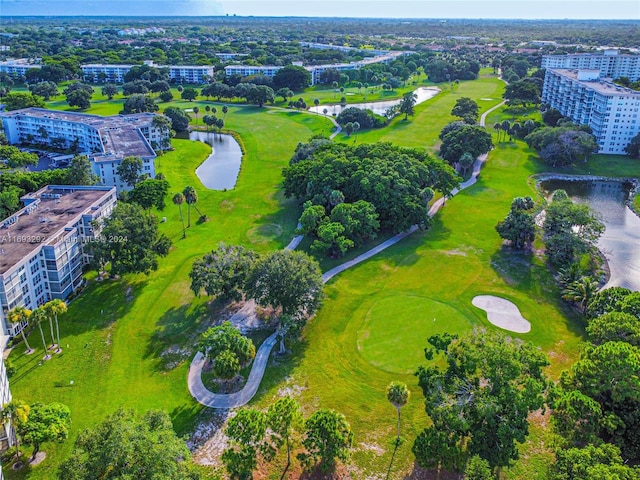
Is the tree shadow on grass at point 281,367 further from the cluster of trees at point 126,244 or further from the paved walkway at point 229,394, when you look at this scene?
the cluster of trees at point 126,244

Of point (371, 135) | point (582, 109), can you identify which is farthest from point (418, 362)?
point (582, 109)

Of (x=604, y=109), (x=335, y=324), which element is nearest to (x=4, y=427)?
(x=335, y=324)

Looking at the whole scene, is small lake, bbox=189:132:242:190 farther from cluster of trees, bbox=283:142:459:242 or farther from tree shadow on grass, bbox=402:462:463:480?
tree shadow on grass, bbox=402:462:463:480

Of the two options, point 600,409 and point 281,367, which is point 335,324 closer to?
point 281,367

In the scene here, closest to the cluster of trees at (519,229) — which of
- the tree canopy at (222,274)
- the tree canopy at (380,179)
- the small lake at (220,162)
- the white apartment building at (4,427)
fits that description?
the tree canopy at (380,179)

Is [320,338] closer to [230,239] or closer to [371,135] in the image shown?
[230,239]
